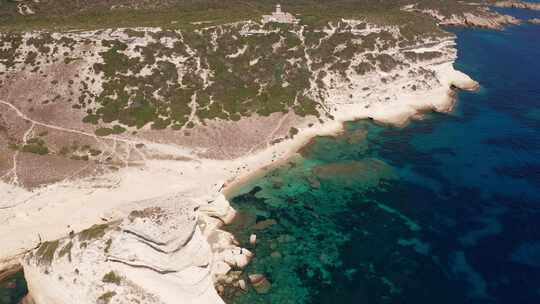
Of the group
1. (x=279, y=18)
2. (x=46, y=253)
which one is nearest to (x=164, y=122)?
(x=46, y=253)

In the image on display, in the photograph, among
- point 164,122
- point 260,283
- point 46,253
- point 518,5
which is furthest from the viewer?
point 518,5

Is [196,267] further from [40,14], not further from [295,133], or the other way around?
[40,14]

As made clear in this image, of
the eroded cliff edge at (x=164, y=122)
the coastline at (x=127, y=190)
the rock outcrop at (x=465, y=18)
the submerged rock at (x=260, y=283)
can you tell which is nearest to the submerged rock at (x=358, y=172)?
the coastline at (x=127, y=190)

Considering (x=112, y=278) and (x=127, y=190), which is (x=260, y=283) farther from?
(x=127, y=190)

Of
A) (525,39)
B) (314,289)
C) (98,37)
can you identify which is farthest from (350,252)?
(525,39)

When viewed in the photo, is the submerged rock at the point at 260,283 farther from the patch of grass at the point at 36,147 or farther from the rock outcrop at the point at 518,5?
the rock outcrop at the point at 518,5
